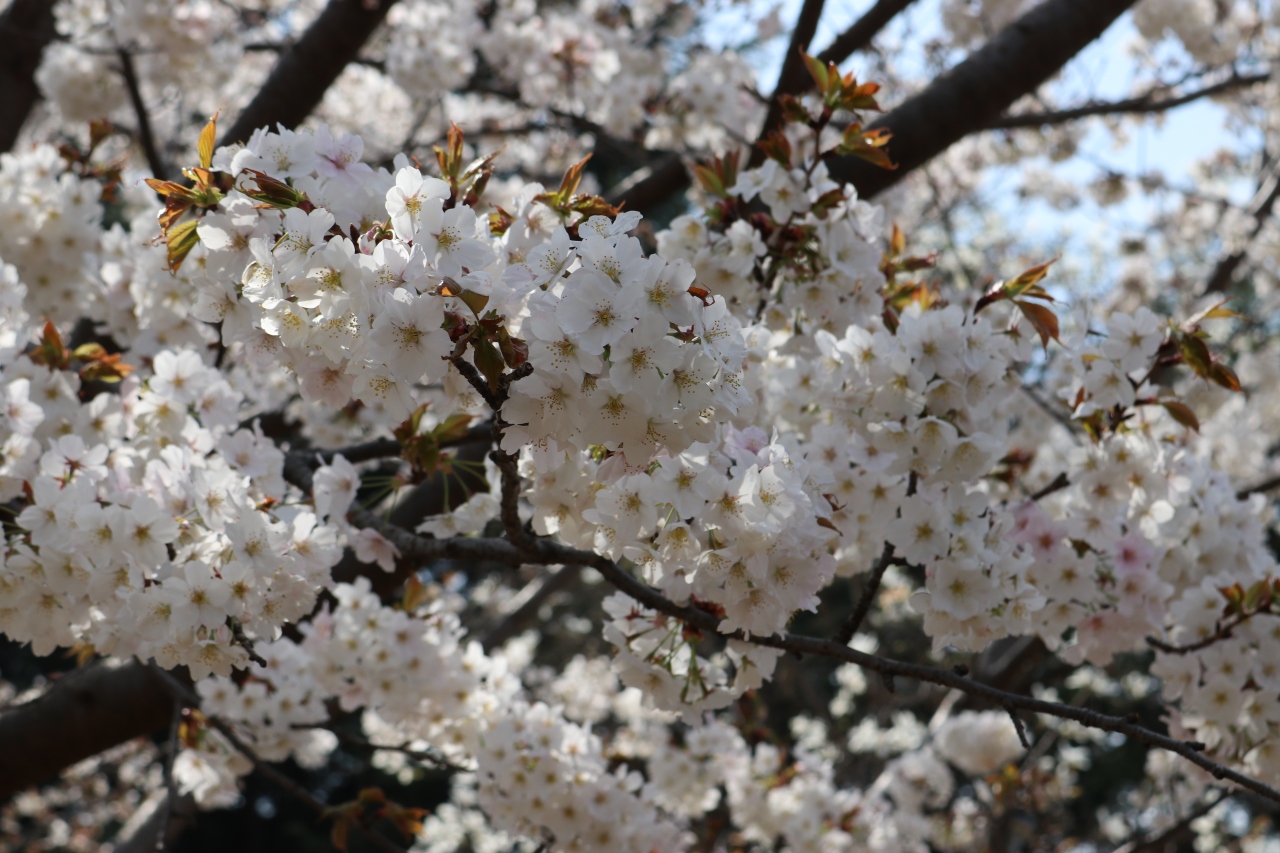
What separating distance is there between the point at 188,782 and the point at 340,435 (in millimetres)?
1320

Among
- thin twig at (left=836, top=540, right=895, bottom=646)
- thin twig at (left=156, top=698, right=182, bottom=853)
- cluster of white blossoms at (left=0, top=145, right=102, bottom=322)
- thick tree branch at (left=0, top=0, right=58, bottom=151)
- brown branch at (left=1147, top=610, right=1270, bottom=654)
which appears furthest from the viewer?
thick tree branch at (left=0, top=0, right=58, bottom=151)

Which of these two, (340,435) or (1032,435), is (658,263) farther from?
(1032,435)

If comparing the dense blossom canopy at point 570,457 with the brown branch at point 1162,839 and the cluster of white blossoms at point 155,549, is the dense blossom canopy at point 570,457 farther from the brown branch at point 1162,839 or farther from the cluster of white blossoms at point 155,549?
the brown branch at point 1162,839

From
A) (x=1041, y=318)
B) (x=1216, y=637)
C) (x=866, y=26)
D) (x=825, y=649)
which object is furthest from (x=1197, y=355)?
(x=866, y=26)

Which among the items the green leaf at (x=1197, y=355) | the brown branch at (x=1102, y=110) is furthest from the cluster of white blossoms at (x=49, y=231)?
the brown branch at (x=1102, y=110)

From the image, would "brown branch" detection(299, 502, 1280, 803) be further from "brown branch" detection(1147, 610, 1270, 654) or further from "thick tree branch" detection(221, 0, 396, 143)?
"thick tree branch" detection(221, 0, 396, 143)

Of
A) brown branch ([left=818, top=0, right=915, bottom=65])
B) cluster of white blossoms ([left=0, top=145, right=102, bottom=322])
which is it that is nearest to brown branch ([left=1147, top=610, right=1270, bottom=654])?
brown branch ([left=818, top=0, right=915, bottom=65])

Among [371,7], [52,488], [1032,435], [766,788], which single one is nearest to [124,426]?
[52,488]

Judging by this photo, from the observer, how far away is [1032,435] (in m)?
5.45

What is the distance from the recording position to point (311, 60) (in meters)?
3.53

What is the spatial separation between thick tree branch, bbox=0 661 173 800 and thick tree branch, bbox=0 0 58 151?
8.37 feet

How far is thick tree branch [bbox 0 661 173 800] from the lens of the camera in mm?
2883

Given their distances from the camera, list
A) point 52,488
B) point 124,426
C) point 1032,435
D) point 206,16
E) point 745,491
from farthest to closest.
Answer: point 1032,435
point 206,16
point 124,426
point 52,488
point 745,491

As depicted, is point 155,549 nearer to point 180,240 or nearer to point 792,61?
point 180,240
